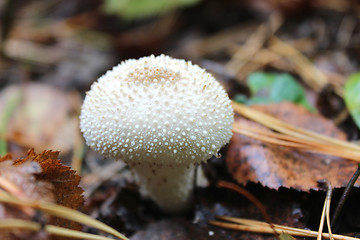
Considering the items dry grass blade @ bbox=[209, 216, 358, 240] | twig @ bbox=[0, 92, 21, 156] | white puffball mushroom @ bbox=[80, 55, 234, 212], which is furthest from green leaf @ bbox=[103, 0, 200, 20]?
dry grass blade @ bbox=[209, 216, 358, 240]

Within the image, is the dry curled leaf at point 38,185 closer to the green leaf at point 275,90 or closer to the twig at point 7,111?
the green leaf at point 275,90

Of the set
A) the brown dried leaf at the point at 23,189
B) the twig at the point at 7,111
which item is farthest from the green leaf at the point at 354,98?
the twig at the point at 7,111

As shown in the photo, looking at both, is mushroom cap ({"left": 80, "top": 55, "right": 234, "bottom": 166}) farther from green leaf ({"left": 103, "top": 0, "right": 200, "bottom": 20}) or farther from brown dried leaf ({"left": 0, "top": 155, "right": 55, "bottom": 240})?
green leaf ({"left": 103, "top": 0, "right": 200, "bottom": 20})

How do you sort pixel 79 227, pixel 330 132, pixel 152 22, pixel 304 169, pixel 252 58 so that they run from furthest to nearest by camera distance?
1. pixel 152 22
2. pixel 252 58
3. pixel 330 132
4. pixel 304 169
5. pixel 79 227

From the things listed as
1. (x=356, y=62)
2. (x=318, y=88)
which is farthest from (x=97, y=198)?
(x=356, y=62)

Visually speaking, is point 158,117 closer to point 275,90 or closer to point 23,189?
point 23,189

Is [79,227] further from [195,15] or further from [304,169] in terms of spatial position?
[195,15]

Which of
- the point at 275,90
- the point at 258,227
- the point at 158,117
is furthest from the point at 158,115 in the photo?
the point at 275,90
